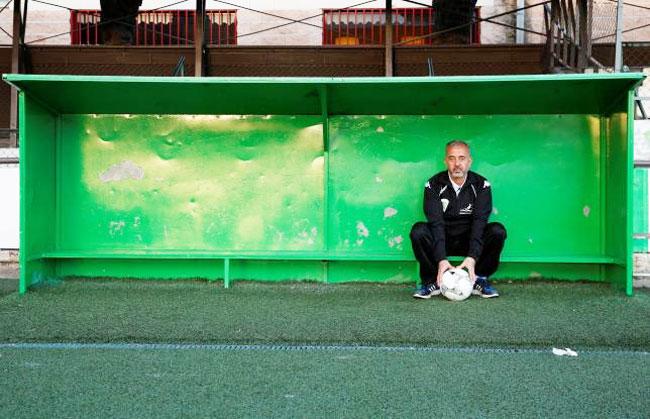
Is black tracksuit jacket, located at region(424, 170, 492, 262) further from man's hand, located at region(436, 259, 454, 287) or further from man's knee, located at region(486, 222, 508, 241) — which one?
man's hand, located at region(436, 259, 454, 287)

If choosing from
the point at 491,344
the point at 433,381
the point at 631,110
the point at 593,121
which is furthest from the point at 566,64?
the point at 433,381

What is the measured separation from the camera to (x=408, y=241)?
5.12 m

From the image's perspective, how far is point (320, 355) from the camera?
293 centimetres

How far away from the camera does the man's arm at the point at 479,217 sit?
428 centimetres

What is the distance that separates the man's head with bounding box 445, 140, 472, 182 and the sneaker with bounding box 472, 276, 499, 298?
0.79m

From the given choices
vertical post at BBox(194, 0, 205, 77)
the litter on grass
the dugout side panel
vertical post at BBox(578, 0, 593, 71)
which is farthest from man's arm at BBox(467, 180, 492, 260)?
vertical post at BBox(194, 0, 205, 77)

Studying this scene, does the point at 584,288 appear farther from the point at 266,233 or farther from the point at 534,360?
the point at 266,233

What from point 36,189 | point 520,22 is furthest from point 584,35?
point 36,189

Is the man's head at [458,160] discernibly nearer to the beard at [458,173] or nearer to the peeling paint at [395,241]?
the beard at [458,173]

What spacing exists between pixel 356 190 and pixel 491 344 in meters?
2.30

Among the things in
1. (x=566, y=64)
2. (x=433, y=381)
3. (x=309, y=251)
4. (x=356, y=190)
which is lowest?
(x=433, y=381)

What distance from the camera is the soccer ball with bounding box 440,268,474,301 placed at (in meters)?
4.18

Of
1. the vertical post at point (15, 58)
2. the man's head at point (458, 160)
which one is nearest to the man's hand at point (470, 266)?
the man's head at point (458, 160)

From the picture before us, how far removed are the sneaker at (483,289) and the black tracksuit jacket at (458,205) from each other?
0.26 metres
